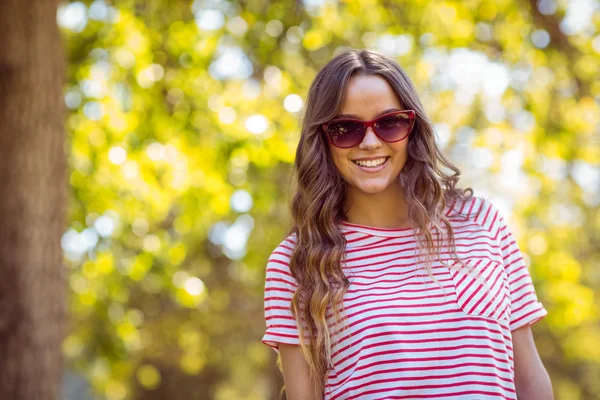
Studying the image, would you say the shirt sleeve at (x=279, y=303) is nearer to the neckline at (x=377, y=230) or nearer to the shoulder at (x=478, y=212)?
the neckline at (x=377, y=230)

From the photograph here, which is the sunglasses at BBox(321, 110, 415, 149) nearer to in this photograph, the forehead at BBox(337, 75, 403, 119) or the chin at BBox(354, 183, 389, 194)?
the forehead at BBox(337, 75, 403, 119)

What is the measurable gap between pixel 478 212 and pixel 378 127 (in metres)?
0.52

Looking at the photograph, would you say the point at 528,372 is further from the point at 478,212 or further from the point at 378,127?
the point at 378,127

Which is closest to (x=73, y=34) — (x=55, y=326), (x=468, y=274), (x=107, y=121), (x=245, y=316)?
(x=107, y=121)

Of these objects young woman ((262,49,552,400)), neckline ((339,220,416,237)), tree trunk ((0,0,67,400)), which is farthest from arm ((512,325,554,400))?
tree trunk ((0,0,67,400))

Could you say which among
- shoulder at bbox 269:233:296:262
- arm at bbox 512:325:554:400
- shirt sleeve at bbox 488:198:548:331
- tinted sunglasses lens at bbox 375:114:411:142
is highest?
tinted sunglasses lens at bbox 375:114:411:142

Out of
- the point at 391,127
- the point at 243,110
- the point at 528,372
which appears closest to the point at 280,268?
the point at 391,127

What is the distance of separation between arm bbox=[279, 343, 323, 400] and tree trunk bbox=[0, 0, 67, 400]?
10.3 feet

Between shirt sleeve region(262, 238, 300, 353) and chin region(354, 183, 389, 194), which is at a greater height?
chin region(354, 183, 389, 194)

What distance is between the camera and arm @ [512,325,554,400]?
2.82m

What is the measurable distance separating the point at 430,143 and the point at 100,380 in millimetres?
13572

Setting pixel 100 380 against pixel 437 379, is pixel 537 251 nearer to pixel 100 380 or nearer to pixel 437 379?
pixel 437 379

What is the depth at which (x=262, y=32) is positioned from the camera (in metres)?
7.68

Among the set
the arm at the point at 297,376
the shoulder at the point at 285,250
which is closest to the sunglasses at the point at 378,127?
the shoulder at the point at 285,250
